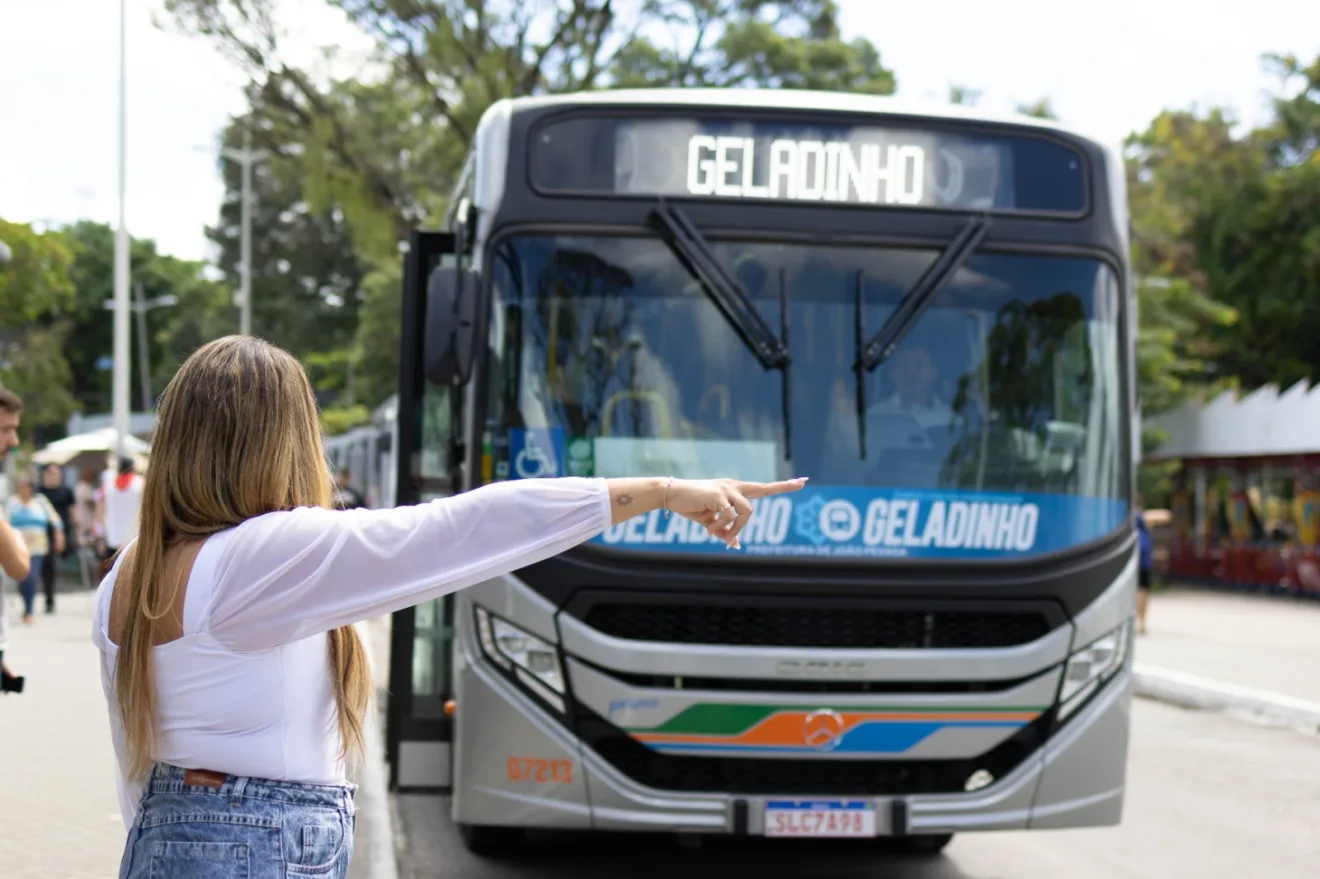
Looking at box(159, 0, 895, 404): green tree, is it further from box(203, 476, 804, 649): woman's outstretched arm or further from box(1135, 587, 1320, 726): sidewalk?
box(203, 476, 804, 649): woman's outstretched arm

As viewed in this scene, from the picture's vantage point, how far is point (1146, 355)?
25.6 metres

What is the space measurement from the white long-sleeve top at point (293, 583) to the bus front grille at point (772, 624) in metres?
3.45

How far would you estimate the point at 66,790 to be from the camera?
25.5ft

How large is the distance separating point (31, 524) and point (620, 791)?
13052 millimetres

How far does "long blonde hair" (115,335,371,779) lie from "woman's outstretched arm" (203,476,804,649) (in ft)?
0.23

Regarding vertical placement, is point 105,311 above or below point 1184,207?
below

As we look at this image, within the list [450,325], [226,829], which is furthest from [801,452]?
[226,829]

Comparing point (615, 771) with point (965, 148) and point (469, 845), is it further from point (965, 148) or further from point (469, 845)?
point (965, 148)

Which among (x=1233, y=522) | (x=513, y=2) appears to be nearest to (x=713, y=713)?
(x=513, y=2)

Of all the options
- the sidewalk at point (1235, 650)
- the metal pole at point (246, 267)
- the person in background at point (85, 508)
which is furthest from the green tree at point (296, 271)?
the sidewalk at point (1235, 650)

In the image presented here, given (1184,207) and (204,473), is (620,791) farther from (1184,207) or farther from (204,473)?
(1184,207)

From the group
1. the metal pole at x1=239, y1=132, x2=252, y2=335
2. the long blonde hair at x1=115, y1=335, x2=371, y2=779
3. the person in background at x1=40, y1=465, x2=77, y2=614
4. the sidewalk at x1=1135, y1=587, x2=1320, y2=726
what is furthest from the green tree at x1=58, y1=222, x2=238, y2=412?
the long blonde hair at x1=115, y1=335, x2=371, y2=779

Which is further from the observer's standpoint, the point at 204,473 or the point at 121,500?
the point at 121,500

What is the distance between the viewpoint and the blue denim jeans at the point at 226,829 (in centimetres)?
225
